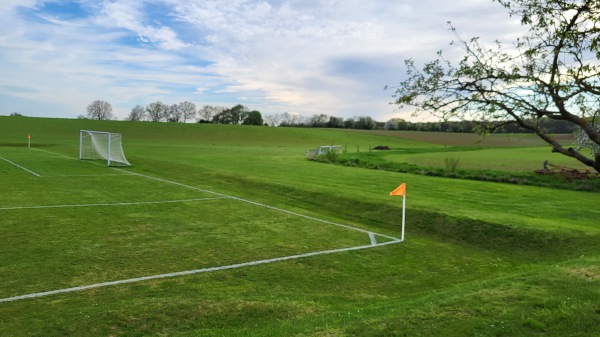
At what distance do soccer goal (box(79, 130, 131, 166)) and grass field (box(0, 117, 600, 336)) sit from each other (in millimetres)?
10282

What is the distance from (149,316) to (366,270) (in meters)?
5.00

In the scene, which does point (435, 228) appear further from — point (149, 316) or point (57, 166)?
point (57, 166)

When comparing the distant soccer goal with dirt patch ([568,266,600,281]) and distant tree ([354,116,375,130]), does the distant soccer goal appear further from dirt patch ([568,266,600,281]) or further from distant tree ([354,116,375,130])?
distant tree ([354,116,375,130])

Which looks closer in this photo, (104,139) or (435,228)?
(435,228)

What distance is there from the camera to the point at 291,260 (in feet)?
34.2

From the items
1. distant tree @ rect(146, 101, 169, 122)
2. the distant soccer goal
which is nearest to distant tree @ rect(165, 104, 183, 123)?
distant tree @ rect(146, 101, 169, 122)

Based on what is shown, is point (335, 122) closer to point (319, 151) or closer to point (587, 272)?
point (319, 151)

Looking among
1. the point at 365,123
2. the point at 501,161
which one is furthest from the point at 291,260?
the point at 365,123

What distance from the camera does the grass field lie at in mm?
6285

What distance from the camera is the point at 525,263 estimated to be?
1145 cm

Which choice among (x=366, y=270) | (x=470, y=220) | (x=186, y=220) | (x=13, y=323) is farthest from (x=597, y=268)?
(x=186, y=220)

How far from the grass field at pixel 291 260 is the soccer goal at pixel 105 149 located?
33.7 feet

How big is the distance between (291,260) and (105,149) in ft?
101

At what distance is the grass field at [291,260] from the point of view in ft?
20.6
